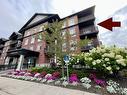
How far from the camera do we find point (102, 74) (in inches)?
392

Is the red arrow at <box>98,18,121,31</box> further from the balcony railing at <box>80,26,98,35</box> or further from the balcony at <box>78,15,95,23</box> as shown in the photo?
the balcony at <box>78,15,95,23</box>

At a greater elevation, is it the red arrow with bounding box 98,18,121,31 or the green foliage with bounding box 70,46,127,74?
the red arrow with bounding box 98,18,121,31

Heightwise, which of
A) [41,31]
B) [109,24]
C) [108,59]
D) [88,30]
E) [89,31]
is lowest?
[108,59]

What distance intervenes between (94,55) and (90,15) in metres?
17.8

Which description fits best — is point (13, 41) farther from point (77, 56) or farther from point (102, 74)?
point (102, 74)

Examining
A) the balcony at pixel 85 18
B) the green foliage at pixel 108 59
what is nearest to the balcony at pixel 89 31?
the balcony at pixel 85 18

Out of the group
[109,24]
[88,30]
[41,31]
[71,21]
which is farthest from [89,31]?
[109,24]

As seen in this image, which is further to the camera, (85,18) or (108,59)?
(85,18)

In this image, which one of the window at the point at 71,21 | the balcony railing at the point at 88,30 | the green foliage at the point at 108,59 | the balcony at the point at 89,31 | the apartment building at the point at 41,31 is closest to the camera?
the green foliage at the point at 108,59

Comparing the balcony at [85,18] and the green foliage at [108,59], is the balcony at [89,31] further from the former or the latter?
the green foliage at [108,59]

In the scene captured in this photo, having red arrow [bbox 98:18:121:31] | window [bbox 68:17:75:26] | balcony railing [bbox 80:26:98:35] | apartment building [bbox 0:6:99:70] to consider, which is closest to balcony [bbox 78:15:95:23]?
apartment building [bbox 0:6:99:70]

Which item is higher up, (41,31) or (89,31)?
(41,31)

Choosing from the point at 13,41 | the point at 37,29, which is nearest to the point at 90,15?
the point at 37,29

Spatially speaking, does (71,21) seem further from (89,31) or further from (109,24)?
(109,24)
